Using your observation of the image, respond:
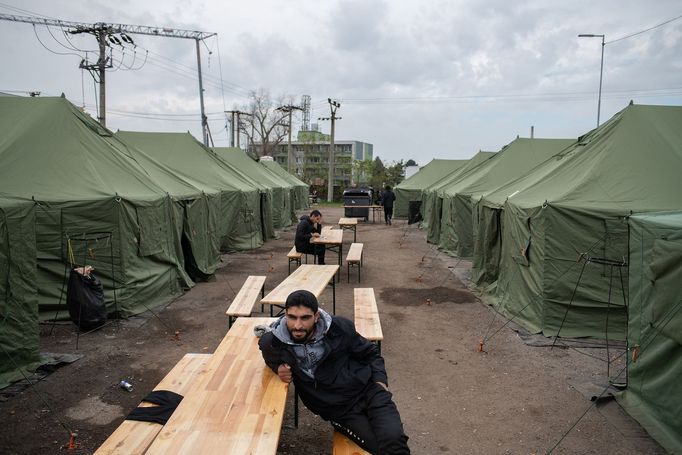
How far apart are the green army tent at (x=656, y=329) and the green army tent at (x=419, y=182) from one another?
73.0 feet

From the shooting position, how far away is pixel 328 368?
370cm

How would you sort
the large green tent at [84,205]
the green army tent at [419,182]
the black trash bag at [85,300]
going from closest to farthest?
the black trash bag at [85,300] → the large green tent at [84,205] → the green army tent at [419,182]

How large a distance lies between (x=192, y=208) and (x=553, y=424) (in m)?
8.77

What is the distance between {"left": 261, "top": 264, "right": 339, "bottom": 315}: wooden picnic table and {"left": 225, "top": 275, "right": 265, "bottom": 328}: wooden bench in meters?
0.36

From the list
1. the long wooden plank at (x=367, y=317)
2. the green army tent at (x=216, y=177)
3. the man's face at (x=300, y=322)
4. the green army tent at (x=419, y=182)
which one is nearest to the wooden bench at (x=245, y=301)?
the long wooden plank at (x=367, y=317)

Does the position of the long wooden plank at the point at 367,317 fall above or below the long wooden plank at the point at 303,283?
A: below

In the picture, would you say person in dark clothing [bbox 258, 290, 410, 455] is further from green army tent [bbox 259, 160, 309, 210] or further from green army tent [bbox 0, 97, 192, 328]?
green army tent [bbox 259, 160, 309, 210]

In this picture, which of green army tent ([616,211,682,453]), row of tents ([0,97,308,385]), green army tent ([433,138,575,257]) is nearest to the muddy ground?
green army tent ([616,211,682,453])

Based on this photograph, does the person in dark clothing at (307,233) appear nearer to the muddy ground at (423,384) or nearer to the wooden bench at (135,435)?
the muddy ground at (423,384)

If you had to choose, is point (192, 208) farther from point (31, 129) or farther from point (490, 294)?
point (490, 294)

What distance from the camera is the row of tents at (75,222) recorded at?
18.9 feet

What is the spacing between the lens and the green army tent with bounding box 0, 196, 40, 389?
557cm

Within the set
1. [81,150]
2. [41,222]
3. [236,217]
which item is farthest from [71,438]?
[236,217]

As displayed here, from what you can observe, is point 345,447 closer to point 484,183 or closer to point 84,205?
point 84,205
